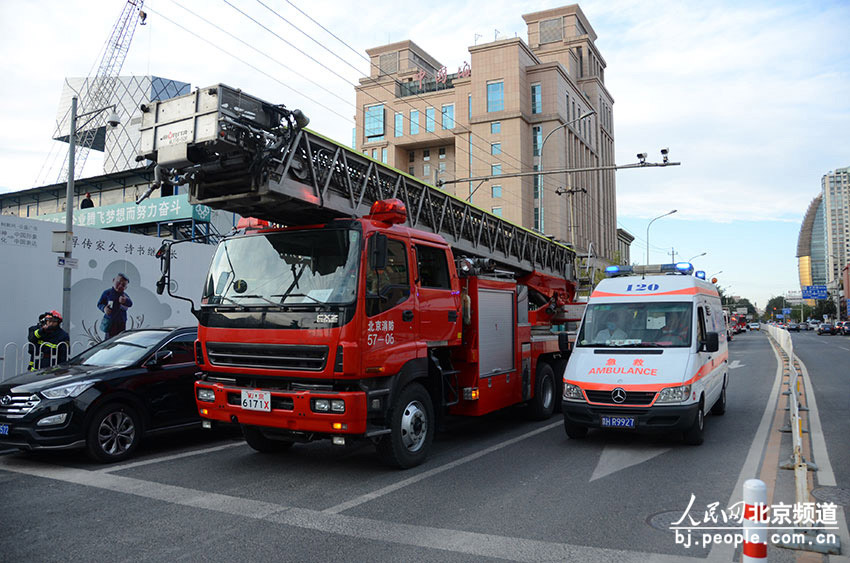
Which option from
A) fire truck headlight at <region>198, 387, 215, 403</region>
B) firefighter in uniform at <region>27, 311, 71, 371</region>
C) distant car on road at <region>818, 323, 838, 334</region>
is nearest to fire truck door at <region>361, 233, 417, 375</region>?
fire truck headlight at <region>198, 387, 215, 403</region>

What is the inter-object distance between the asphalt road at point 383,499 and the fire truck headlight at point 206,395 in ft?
2.57

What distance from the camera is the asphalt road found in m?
4.41

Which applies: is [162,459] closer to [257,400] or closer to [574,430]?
[257,400]

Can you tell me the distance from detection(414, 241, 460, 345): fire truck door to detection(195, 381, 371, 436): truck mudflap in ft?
4.73

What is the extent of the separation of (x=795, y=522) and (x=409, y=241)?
15.0ft

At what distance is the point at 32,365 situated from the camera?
1104 cm

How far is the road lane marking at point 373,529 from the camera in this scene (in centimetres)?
424

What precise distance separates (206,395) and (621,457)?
484 cm

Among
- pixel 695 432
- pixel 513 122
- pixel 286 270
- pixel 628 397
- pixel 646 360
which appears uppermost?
pixel 513 122

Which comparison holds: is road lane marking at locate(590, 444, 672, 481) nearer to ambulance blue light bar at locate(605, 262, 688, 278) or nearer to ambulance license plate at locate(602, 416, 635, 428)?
ambulance license plate at locate(602, 416, 635, 428)

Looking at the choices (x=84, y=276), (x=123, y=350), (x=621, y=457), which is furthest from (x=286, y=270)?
(x=84, y=276)

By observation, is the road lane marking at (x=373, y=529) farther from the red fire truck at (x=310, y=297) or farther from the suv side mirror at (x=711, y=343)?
the suv side mirror at (x=711, y=343)

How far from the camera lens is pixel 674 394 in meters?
7.26

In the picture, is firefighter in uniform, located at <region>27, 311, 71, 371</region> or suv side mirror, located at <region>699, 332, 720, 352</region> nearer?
suv side mirror, located at <region>699, 332, 720, 352</region>
